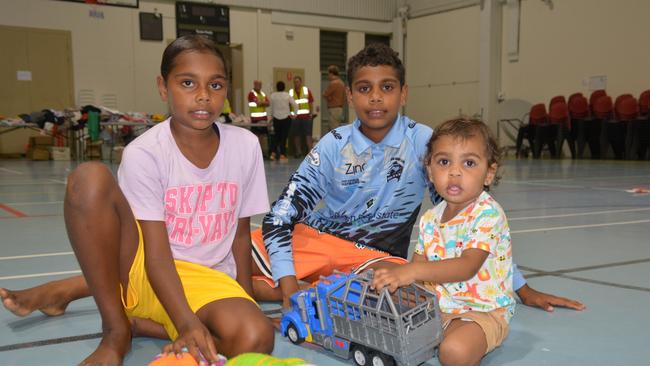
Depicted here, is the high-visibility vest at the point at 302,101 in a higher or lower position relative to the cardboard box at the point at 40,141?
higher

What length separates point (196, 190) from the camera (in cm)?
174

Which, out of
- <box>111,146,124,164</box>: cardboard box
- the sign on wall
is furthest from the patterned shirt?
the sign on wall

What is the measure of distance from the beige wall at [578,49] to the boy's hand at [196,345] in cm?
1276

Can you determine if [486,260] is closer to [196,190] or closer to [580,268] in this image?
[196,190]

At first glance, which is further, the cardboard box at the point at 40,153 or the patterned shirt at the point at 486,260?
the cardboard box at the point at 40,153

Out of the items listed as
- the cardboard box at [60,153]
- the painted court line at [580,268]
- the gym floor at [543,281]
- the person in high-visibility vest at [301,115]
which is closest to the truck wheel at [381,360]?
the gym floor at [543,281]

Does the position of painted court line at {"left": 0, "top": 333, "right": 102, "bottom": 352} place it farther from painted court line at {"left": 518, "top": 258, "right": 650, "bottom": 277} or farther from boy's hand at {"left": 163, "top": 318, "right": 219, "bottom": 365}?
painted court line at {"left": 518, "top": 258, "right": 650, "bottom": 277}

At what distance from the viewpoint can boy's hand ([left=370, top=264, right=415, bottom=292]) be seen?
4.71ft

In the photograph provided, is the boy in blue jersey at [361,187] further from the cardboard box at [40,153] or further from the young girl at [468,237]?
the cardboard box at [40,153]

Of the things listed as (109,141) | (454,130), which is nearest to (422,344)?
(454,130)

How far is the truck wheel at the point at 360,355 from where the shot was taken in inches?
60.2

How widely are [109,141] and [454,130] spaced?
12284mm

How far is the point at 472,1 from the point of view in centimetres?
1572

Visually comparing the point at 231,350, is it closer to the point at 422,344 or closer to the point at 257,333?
the point at 257,333
